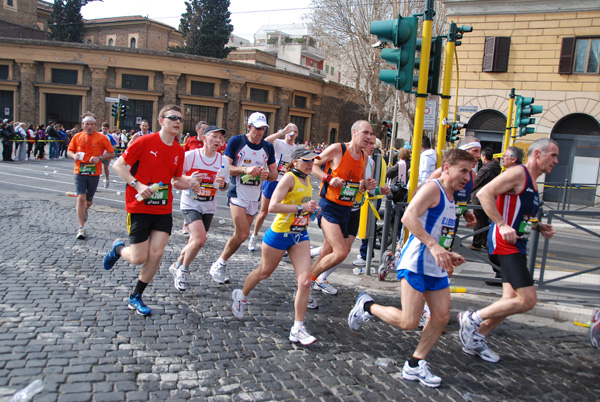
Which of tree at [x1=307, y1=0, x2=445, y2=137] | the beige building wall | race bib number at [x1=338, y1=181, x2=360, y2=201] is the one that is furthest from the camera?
tree at [x1=307, y1=0, x2=445, y2=137]

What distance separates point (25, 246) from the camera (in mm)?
7363

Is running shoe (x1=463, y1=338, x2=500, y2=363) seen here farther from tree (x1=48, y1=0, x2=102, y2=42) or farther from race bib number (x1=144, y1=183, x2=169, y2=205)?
tree (x1=48, y1=0, x2=102, y2=42)

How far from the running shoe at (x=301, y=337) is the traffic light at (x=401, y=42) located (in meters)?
3.75

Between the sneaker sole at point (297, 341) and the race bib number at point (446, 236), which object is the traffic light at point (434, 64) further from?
the sneaker sole at point (297, 341)

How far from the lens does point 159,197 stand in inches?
194

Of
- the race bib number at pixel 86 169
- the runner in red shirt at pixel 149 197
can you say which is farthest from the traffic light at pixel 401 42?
the race bib number at pixel 86 169

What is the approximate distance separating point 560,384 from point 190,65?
1536 inches

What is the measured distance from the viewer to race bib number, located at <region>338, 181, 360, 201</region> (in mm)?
5680

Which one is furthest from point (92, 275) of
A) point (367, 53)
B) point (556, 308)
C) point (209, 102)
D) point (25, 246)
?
point (209, 102)

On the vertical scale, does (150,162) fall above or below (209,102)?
below

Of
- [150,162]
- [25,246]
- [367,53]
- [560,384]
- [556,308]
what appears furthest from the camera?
[367,53]

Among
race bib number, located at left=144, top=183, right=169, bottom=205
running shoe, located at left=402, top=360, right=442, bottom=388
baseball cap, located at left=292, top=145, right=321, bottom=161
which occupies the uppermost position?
baseball cap, located at left=292, top=145, right=321, bottom=161

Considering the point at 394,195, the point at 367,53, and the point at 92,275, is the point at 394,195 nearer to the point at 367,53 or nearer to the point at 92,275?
the point at 92,275

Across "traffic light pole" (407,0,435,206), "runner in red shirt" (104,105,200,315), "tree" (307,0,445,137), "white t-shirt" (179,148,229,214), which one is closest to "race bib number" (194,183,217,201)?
"white t-shirt" (179,148,229,214)
